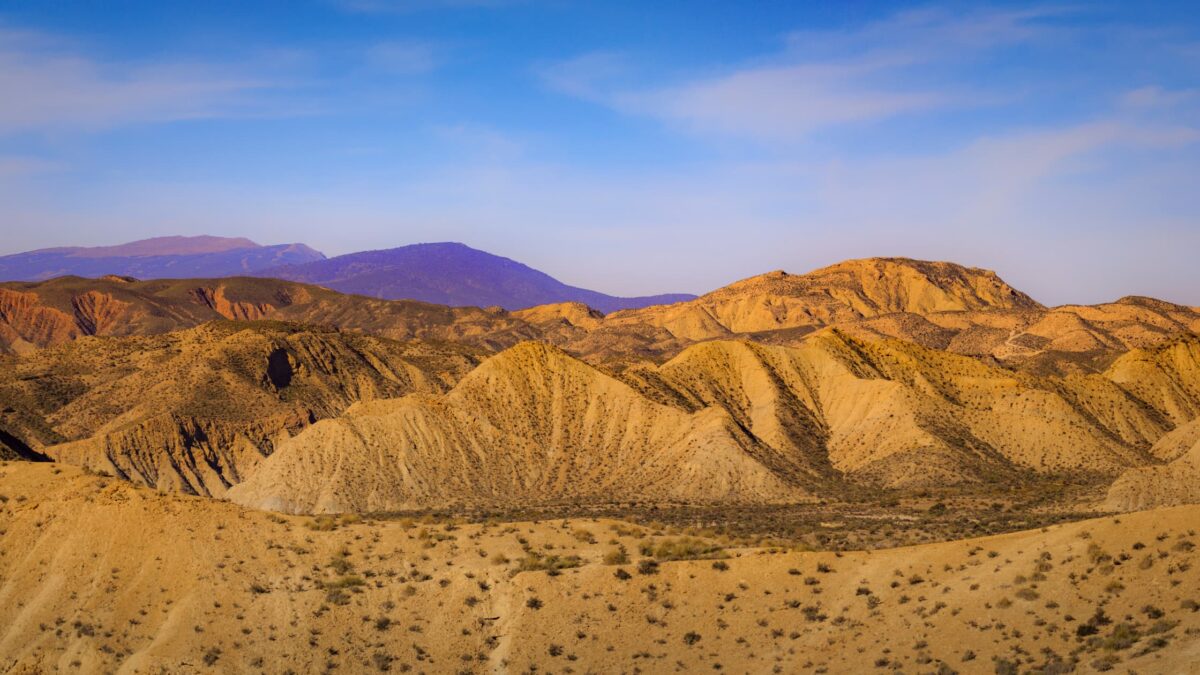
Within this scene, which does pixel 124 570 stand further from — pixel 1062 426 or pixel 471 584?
pixel 1062 426

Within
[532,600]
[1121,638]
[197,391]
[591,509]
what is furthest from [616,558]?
[197,391]

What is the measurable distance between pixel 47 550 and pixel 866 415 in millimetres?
60684

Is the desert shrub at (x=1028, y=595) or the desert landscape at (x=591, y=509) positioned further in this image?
the desert landscape at (x=591, y=509)

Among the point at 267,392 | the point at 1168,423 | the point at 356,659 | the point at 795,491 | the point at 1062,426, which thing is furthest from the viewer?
the point at 267,392

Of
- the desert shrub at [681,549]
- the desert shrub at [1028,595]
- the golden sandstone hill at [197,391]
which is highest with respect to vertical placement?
the desert shrub at [1028,595]

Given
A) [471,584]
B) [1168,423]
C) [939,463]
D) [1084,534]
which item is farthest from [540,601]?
[1168,423]

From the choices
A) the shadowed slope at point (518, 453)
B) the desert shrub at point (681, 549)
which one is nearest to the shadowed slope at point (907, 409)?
the shadowed slope at point (518, 453)

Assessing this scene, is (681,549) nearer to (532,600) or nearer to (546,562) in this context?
(546,562)

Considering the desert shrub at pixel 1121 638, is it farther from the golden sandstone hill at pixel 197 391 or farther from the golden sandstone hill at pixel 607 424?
the golden sandstone hill at pixel 197 391

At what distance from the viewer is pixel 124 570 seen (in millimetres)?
31562

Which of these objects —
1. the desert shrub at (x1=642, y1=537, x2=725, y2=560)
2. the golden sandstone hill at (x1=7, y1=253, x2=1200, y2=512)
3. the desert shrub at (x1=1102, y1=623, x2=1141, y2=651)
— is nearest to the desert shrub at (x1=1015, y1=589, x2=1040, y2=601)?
the desert shrub at (x1=1102, y1=623, x2=1141, y2=651)

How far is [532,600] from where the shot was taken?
1178 inches

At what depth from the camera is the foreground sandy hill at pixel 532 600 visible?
2584cm

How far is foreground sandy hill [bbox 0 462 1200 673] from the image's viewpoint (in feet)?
84.8
